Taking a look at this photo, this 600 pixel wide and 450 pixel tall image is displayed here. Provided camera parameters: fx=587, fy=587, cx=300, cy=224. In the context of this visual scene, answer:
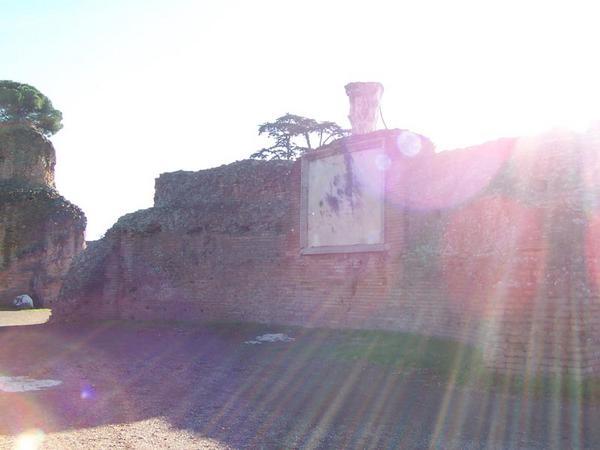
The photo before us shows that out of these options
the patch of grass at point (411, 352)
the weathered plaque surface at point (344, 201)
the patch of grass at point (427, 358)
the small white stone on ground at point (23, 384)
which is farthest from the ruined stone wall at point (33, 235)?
the patch of grass at point (411, 352)

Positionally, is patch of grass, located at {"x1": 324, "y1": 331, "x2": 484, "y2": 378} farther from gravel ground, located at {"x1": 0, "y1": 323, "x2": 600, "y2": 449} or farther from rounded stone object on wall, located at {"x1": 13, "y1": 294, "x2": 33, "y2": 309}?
rounded stone object on wall, located at {"x1": 13, "y1": 294, "x2": 33, "y2": 309}

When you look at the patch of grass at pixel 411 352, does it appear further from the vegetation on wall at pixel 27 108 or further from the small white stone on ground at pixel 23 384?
the vegetation on wall at pixel 27 108

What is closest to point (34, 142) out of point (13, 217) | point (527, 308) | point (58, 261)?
point (13, 217)

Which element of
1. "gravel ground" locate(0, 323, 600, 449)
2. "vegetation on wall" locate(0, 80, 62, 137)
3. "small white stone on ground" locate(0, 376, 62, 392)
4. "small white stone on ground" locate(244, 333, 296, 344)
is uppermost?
"vegetation on wall" locate(0, 80, 62, 137)

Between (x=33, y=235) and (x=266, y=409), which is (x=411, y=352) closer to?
(x=266, y=409)

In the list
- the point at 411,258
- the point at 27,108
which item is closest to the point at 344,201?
the point at 411,258

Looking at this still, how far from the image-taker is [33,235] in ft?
79.5

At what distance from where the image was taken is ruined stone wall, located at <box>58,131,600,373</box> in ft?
17.4

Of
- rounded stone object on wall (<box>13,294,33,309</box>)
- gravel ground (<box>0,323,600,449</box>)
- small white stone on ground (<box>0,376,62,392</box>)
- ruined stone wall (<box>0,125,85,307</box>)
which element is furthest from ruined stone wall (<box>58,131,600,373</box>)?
ruined stone wall (<box>0,125,85,307</box>)

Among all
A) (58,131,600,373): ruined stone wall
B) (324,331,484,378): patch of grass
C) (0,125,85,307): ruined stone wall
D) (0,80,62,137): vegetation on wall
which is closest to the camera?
(58,131,600,373): ruined stone wall

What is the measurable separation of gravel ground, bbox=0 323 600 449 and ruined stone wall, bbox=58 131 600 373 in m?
0.88

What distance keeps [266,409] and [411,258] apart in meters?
3.64

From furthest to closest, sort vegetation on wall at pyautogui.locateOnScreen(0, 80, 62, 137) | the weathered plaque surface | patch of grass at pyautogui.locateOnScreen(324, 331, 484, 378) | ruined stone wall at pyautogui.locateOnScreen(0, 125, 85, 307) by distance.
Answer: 1. vegetation on wall at pyautogui.locateOnScreen(0, 80, 62, 137)
2. ruined stone wall at pyautogui.locateOnScreen(0, 125, 85, 307)
3. the weathered plaque surface
4. patch of grass at pyautogui.locateOnScreen(324, 331, 484, 378)

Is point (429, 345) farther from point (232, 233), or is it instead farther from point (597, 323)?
point (232, 233)
